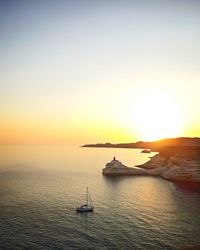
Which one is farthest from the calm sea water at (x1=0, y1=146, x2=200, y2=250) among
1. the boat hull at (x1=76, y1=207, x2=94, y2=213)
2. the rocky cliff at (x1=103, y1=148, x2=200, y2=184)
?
the rocky cliff at (x1=103, y1=148, x2=200, y2=184)

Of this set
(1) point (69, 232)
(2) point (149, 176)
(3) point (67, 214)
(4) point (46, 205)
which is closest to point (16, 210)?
(4) point (46, 205)

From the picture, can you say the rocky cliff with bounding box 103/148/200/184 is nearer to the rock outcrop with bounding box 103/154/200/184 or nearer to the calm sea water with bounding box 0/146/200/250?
the rock outcrop with bounding box 103/154/200/184

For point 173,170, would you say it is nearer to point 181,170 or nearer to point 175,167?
point 175,167

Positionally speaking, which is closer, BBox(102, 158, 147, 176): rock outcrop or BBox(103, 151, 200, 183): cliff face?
BBox(103, 151, 200, 183): cliff face

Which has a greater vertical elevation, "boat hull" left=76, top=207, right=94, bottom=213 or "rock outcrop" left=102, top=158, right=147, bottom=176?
"rock outcrop" left=102, top=158, right=147, bottom=176

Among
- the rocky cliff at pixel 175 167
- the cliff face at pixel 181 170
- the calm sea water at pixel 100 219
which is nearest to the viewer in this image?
the calm sea water at pixel 100 219

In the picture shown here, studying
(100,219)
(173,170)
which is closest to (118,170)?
(173,170)

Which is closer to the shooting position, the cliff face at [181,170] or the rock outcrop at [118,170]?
the cliff face at [181,170]

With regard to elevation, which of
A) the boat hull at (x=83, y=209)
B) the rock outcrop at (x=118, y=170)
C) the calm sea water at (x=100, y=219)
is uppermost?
the rock outcrop at (x=118, y=170)

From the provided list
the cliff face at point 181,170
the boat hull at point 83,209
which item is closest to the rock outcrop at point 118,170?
the cliff face at point 181,170

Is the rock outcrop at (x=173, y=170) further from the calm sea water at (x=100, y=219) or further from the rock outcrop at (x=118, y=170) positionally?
the calm sea water at (x=100, y=219)

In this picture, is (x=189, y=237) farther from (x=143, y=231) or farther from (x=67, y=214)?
(x=67, y=214)
